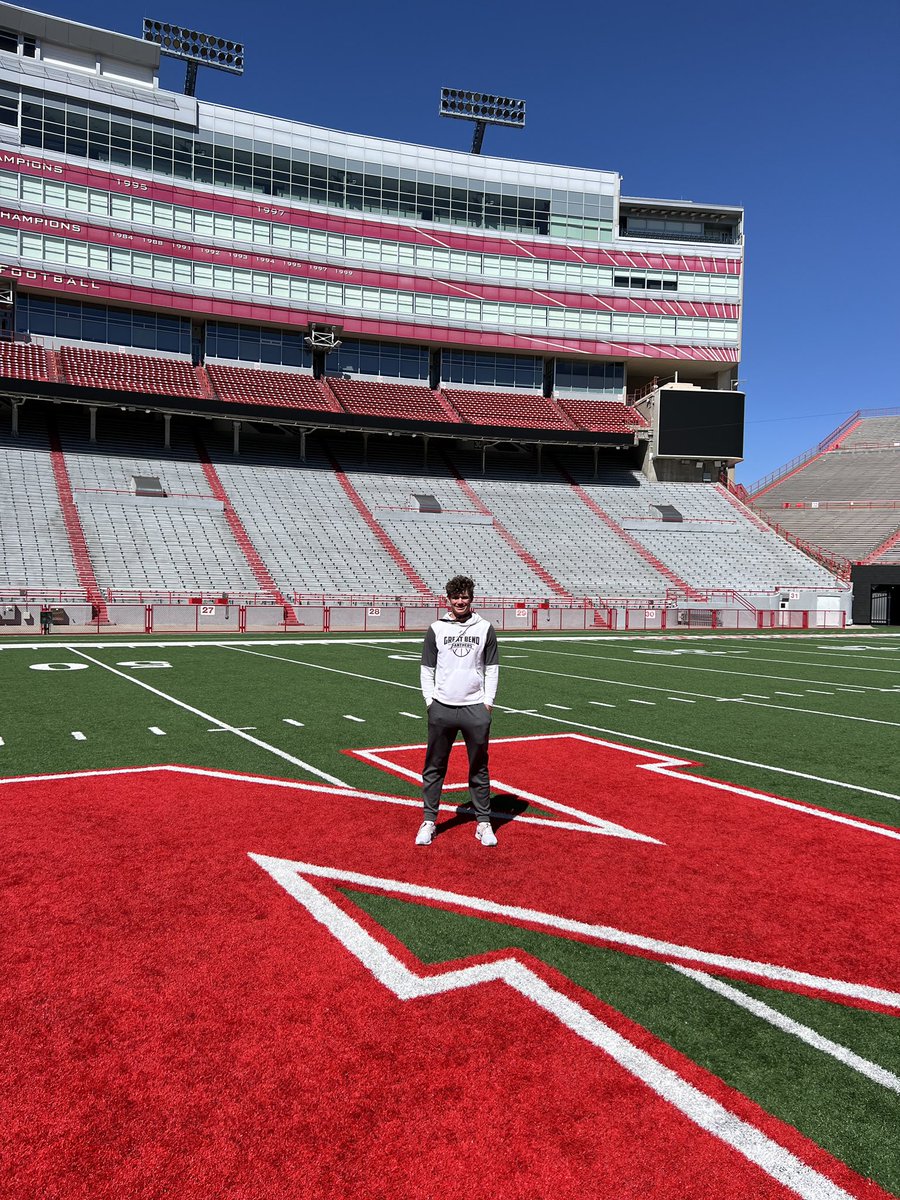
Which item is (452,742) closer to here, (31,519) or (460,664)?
(460,664)

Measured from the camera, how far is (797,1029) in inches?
144

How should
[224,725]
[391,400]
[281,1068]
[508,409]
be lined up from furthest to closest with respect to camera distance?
[508,409]
[391,400]
[224,725]
[281,1068]

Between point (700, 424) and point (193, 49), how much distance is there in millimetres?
41431

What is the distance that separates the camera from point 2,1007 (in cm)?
380

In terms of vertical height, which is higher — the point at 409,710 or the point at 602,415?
the point at 602,415

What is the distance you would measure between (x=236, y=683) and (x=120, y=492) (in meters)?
26.5

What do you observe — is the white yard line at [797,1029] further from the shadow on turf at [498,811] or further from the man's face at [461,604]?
the man's face at [461,604]

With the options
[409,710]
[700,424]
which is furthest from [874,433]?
[409,710]

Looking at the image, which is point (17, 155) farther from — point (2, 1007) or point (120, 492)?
point (2, 1007)

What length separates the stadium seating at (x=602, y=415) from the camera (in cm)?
4991

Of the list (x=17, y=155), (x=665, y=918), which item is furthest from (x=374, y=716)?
(x=17, y=155)

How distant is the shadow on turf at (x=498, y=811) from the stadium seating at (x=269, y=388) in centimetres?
3902

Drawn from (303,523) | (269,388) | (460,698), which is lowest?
(460,698)

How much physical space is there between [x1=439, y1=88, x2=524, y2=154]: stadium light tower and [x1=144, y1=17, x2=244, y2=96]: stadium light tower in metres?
14.9
